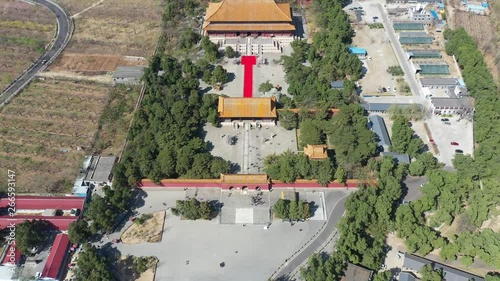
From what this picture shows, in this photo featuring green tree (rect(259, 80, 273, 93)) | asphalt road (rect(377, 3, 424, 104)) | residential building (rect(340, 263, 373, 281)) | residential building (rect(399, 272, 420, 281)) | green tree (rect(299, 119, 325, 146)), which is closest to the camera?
residential building (rect(340, 263, 373, 281))

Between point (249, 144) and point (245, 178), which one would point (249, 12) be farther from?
point (245, 178)

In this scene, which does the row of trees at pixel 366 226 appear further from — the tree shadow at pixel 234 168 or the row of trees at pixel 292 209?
the tree shadow at pixel 234 168

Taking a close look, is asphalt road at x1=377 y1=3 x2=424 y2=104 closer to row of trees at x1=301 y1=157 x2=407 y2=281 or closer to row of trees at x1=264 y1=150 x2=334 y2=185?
row of trees at x1=301 y1=157 x2=407 y2=281

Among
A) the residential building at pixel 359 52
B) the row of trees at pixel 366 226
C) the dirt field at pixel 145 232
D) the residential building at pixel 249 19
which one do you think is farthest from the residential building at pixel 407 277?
the residential building at pixel 249 19

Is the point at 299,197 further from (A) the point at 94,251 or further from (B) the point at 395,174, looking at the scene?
(A) the point at 94,251

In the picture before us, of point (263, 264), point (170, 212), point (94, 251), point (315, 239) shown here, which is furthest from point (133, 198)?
point (315, 239)

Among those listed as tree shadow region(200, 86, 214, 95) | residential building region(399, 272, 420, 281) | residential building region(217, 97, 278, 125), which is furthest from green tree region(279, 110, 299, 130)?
residential building region(399, 272, 420, 281)
